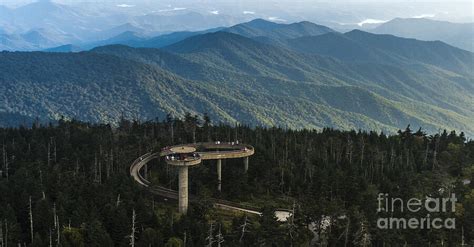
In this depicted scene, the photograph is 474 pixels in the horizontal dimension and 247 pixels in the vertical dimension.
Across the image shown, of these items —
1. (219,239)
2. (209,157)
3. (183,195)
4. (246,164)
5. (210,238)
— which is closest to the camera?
(210,238)

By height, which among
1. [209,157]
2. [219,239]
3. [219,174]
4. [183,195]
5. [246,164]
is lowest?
[219,239]

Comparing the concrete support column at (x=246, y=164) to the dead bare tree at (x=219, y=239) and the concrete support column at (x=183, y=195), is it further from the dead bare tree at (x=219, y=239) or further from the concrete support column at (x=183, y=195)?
the dead bare tree at (x=219, y=239)

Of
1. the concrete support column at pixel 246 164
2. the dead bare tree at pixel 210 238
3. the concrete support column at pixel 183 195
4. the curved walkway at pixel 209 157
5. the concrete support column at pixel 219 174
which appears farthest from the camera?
the concrete support column at pixel 246 164

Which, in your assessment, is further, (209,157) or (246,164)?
(246,164)

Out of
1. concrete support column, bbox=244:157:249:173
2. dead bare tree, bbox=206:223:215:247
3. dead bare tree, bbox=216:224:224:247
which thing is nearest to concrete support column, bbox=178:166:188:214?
dead bare tree, bbox=216:224:224:247

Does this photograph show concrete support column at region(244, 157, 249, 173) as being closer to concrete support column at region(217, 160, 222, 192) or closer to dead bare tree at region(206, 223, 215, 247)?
concrete support column at region(217, 160, 222, 192)

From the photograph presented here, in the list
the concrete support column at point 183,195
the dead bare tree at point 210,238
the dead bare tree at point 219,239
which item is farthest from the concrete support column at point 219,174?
the dead bare tree at point 210,238

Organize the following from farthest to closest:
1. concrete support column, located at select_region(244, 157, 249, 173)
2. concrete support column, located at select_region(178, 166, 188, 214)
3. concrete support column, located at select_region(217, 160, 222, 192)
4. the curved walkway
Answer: concrete support column, located at select_region(244, 157, 249, 173) < concrete support column, located at select_region(217, 160, 222, 192) < the curved walkway < concrete support column, located at select_region(178, 166, 188, 214)

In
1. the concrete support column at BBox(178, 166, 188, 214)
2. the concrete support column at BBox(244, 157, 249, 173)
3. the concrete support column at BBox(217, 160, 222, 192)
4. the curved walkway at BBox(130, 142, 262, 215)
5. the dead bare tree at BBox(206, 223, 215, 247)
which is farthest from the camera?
the concrete support column at BBox(244, 157, 249, 173)

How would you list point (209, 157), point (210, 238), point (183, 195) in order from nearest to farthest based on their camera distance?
1. point (210, 238)
2. point (183, 195)
3. point (209, 157)

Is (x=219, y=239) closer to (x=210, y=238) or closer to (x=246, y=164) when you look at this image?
(x=210, y=238)

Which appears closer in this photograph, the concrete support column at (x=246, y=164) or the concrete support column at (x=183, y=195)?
the concrete support column at (x=183, y=195)

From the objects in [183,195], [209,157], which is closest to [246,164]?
[209,157]
